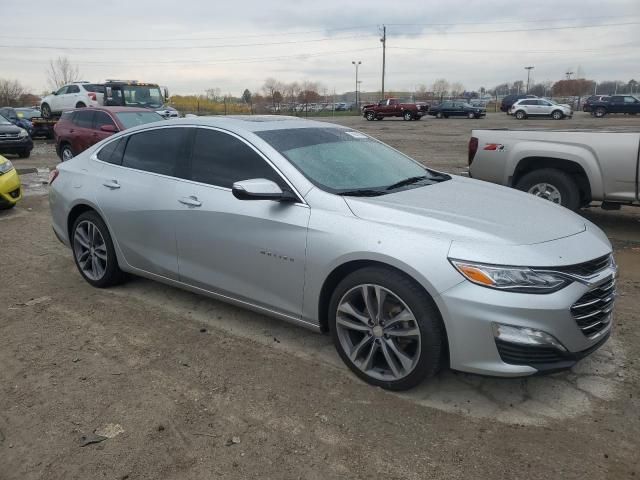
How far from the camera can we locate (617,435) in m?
2.80

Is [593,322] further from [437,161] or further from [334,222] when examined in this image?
[437,161]

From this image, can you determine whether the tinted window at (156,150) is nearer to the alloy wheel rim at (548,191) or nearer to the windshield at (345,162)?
the windshield at (345,162)

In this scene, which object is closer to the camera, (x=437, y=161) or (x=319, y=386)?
(x=319, y=386)

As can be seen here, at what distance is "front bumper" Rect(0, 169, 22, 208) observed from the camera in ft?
26.7

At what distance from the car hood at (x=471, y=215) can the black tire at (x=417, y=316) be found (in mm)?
313

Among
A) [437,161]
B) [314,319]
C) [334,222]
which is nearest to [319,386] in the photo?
[314,319]

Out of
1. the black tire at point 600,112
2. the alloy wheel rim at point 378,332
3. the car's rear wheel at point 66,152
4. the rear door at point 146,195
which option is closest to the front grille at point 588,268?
the alloy wheel rim at point 378,332

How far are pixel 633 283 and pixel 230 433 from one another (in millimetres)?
4076

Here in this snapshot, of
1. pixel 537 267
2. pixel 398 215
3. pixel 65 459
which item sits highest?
pixel 398 215

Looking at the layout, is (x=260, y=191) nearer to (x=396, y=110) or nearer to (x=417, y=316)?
(x=417, y=316)

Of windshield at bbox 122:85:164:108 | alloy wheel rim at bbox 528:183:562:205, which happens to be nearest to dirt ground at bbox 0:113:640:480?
alloy wheel rim at bbox 528:183:562:205

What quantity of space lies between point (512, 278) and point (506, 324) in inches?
9.4

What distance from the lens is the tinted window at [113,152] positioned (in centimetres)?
479

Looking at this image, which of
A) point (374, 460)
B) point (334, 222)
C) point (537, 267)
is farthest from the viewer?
point (334, 222)
